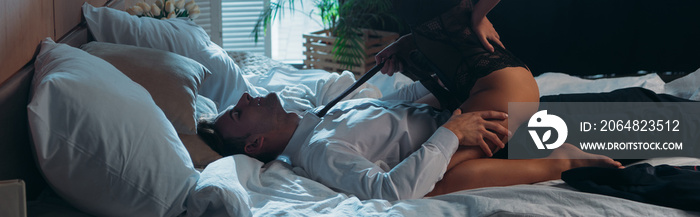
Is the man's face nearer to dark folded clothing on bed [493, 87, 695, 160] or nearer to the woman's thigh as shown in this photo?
the woman's thigh

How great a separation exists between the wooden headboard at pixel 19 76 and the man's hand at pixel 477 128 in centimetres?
97

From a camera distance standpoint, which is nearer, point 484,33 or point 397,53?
point 484,33

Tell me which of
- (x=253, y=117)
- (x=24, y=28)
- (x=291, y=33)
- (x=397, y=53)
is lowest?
(x=291, y=33)

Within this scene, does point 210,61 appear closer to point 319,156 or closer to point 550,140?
point 319,156

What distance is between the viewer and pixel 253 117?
5.95 ft

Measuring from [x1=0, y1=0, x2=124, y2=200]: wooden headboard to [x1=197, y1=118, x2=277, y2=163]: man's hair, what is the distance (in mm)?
471

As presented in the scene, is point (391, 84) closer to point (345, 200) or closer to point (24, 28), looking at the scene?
point (345, 200)

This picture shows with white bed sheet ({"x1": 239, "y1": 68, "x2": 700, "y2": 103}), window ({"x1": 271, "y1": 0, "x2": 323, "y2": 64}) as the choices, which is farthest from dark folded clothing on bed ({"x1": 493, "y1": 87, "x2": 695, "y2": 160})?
window ({"x1": 271, "y1": 0, "x2": 323, "y2": 64})

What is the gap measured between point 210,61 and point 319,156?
85cm

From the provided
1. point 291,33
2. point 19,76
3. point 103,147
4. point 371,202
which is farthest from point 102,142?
point 291,33

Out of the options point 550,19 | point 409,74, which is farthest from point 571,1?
point 409,74

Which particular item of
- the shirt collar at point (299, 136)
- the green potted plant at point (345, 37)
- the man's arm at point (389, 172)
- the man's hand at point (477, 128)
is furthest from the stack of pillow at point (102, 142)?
the green potted plant at point (345, 37)

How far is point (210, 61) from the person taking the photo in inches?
90.9

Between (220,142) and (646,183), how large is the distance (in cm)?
111
